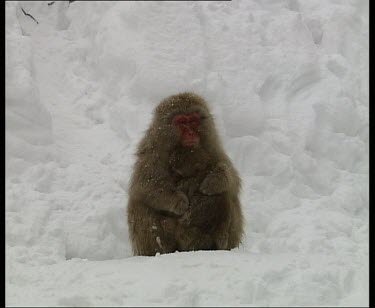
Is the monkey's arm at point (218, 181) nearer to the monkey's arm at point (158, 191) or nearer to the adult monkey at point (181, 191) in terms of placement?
the adult monkey at point (181, 191)

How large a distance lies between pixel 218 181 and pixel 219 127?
6.24ft

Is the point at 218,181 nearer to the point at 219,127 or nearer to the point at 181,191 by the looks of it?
the point at 181,191

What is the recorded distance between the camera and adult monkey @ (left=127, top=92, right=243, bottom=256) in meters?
4.77

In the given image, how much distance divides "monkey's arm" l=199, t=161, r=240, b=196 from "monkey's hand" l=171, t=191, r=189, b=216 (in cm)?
15

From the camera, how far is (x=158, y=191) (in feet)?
15.6

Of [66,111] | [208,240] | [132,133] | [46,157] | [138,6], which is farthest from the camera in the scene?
[138,6]

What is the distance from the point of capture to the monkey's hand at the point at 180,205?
4.72 meters

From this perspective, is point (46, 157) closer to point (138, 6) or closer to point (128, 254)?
point (128, 254)

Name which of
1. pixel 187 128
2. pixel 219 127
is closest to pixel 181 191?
pixel 187 128

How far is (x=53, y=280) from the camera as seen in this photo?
3.93 m

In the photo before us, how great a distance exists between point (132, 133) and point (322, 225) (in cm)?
212

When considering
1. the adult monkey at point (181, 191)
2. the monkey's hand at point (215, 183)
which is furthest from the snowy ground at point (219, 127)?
the monkey's hand at point (215, 183)

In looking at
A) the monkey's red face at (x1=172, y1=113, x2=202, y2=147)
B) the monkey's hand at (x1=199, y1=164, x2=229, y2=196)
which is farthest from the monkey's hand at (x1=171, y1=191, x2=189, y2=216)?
the monkey's red face at (x1=172, y1=113, x2=202, y2=147)

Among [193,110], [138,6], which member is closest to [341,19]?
[138,6]
